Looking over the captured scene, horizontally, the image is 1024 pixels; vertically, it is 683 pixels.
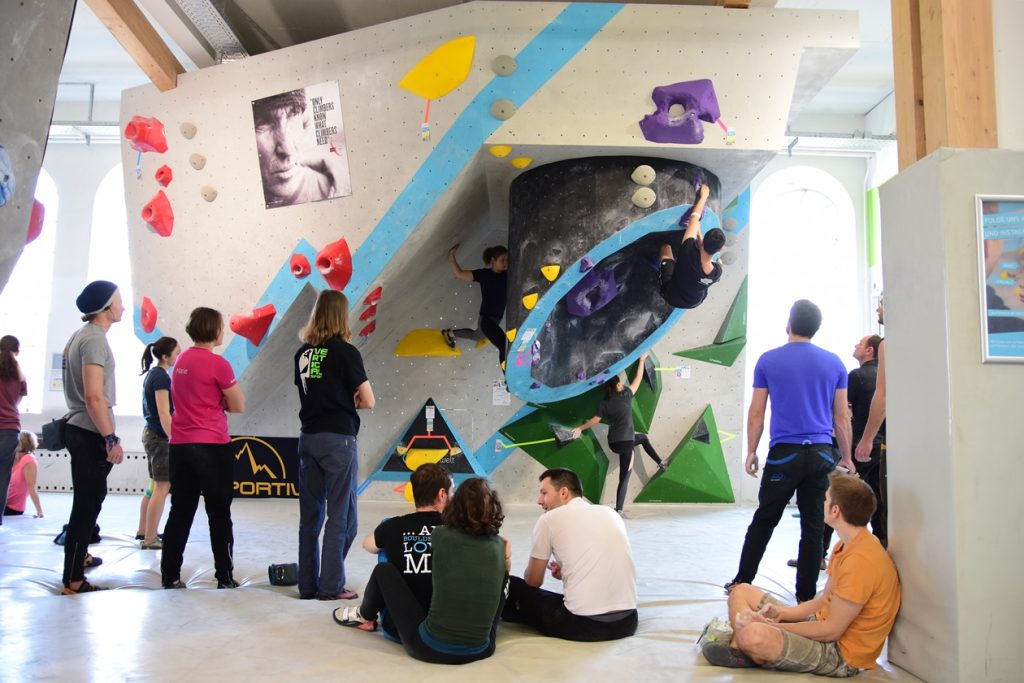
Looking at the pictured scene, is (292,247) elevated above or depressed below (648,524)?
above

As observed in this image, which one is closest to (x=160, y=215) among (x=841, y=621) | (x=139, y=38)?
(x=139, y=38)

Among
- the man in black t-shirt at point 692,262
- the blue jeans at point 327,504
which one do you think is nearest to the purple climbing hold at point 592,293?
the man in black t-shirt at point 692,262

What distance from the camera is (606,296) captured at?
19.9ft

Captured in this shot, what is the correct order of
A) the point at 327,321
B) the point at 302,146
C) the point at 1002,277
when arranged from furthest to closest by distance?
the point at 302,146, the point at 327,321, the point at 1002,277

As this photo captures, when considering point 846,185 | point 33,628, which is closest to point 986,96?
point 33,628

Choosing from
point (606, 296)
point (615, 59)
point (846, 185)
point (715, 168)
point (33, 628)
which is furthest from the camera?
point (846, 185)

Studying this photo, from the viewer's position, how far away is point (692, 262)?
5.34 metres

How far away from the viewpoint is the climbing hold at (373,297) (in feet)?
20.1

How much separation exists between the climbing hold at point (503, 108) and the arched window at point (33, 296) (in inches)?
254

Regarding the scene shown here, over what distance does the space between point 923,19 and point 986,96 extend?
1.24ft

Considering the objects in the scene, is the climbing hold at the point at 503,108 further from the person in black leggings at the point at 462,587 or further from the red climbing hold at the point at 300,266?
the person in black leggings at the point at 462,587

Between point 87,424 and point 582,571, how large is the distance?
7.61ft

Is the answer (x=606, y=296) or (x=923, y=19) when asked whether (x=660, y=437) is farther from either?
(x=923, y=19)

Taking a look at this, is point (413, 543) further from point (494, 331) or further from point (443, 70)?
point (494, 331)
